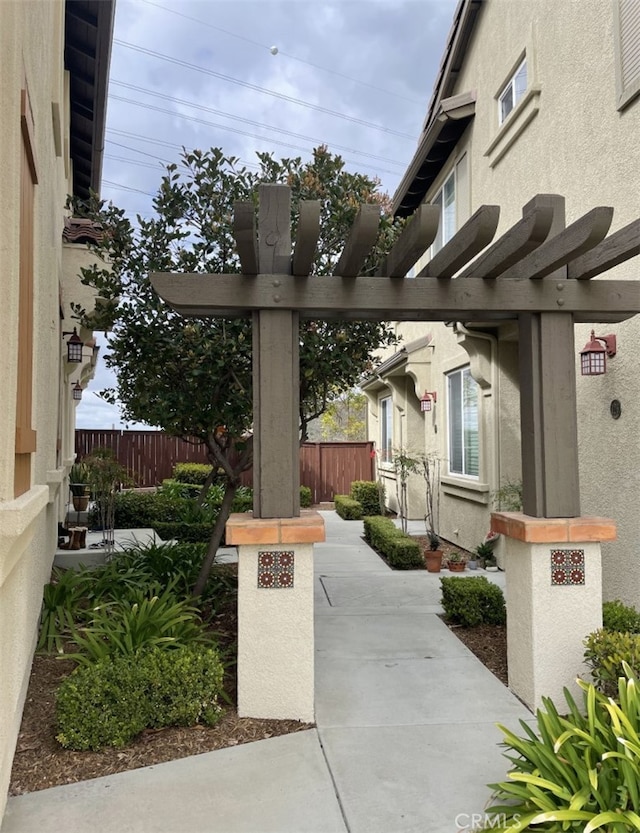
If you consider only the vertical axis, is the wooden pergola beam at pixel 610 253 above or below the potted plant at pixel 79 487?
above

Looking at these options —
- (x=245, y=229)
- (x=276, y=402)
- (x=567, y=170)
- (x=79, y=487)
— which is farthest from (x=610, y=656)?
(x=79, y=487)

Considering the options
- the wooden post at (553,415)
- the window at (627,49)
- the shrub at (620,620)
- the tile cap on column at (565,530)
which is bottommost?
the shrub at (620,620)

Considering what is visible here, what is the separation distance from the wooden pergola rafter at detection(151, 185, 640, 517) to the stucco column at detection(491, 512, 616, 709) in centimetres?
19

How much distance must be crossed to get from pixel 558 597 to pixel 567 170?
4.63 meters

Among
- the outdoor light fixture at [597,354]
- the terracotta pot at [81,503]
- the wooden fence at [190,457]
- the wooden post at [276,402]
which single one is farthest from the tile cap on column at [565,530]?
the wooden fence at [190,457]

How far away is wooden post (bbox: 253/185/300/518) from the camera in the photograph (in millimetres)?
4215

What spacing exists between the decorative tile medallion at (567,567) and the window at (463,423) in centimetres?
512

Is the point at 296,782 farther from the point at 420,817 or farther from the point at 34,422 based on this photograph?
the point at 34,422

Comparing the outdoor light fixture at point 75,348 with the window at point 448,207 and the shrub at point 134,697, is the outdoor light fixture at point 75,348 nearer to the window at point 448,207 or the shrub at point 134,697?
the shrub at point 134,697

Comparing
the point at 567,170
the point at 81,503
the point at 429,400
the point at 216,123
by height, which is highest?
the point at 216,123

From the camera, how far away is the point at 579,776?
2828 mm

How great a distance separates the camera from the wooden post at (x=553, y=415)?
4402 mm

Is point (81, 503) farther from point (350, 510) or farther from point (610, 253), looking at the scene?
point (610, 253)

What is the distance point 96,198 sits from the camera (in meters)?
6.09
